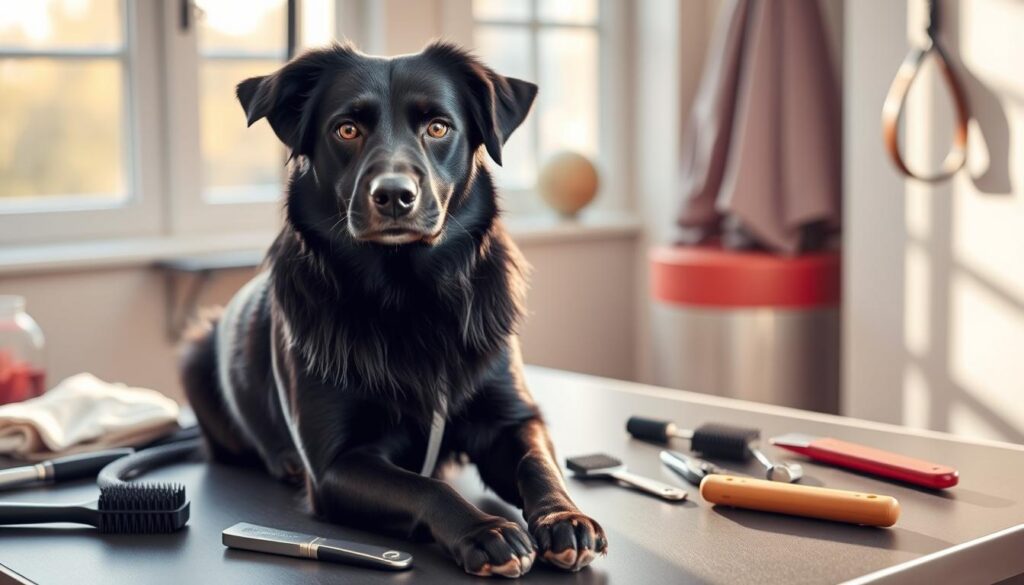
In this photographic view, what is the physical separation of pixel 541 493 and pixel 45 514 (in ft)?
1.70

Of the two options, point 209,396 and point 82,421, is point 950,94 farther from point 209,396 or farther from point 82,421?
point 82,421

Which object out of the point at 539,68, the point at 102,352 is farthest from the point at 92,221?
the point at 539,68

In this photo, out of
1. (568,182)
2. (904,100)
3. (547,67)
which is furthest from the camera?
(547,67)

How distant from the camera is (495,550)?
1.08m

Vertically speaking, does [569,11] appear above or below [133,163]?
above

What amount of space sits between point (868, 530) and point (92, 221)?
2.55 m

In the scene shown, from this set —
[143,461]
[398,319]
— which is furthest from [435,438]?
[143,461]

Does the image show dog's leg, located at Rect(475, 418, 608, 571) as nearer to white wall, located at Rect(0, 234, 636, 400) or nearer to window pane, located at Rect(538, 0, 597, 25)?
→ white wall, located at Rect(0, 234, 636, 400)

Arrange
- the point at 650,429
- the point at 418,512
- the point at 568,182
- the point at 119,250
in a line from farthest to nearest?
the point at 568,182, the point at 119,250, the point at 650,429, the point at 418,512

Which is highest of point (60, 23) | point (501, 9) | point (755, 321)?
point (501, 9)

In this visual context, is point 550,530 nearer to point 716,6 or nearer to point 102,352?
point 102,352

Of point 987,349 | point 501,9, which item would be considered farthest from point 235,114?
point 987,349

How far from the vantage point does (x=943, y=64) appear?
107 inches

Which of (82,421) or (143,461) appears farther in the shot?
(82,421)
